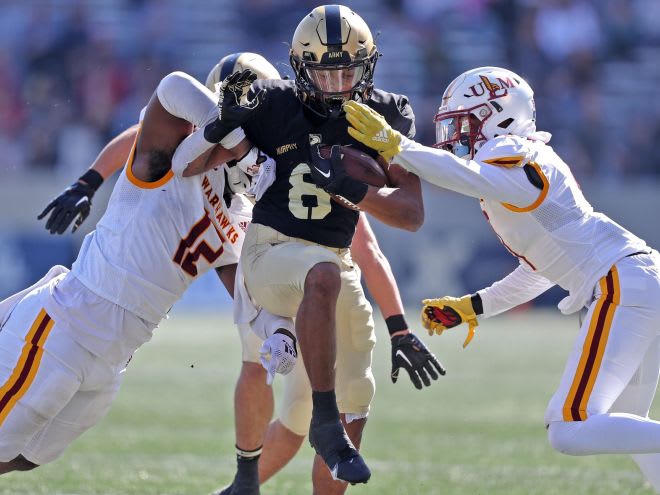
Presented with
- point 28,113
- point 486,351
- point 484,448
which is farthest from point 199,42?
point 484,448

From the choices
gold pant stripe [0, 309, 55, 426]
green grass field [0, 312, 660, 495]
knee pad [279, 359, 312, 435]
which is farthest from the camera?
green grass field [0, 312, 660, 495]

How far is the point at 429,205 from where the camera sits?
15242 mm

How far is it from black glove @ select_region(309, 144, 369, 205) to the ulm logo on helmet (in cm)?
86

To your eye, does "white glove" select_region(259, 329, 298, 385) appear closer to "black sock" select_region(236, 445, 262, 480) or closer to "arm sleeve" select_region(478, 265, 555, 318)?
"black sock" select_region(236, 445, 262, 480)

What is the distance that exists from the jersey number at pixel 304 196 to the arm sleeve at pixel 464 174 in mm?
382

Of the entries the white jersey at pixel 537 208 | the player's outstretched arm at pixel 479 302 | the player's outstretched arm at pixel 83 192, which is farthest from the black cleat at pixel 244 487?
the white jersey at pixel 537 208

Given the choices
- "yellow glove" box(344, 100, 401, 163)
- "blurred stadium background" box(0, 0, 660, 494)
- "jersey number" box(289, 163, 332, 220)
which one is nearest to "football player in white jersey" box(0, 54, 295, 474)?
"jersey number" box(289, 163, 332, 220)

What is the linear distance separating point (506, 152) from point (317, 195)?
750 mm

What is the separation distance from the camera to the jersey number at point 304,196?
15.4 feet

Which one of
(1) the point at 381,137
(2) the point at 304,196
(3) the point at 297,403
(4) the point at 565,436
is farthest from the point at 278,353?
(4) the point at 565,436

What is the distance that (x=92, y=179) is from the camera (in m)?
5.21

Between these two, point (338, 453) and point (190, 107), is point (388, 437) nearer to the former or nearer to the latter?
point (338, 453)

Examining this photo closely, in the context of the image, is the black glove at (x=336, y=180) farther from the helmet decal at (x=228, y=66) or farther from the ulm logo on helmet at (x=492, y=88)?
the helmet decal at (x=228, y=66)

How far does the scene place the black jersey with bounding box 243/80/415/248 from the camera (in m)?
4.69
